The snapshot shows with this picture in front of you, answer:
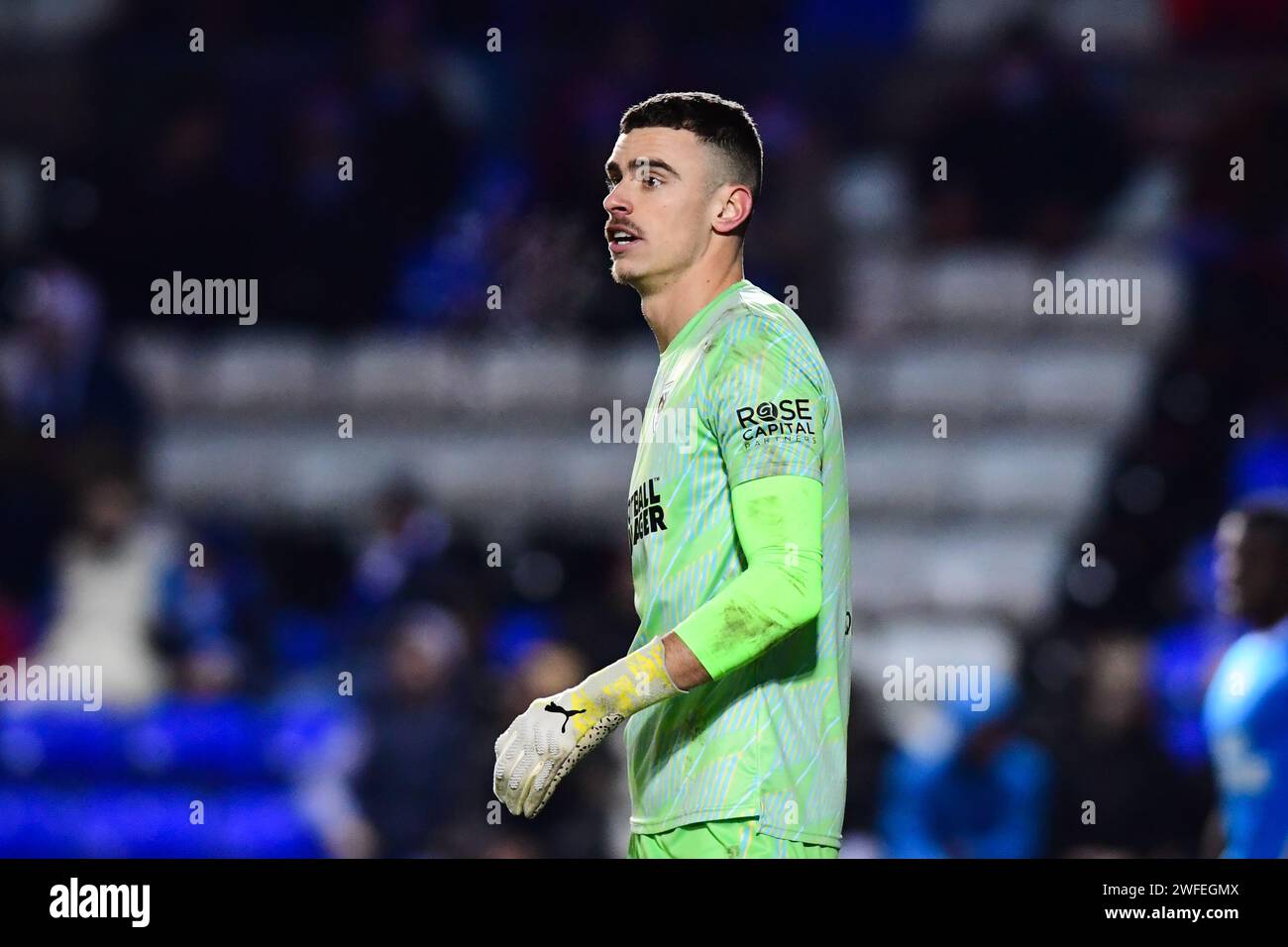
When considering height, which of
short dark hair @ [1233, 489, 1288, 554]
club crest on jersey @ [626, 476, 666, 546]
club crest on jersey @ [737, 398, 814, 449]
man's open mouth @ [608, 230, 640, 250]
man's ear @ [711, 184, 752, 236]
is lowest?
club crest on jersey @ [626, 476, 666, 546]

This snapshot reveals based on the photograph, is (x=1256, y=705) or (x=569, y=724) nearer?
(x=569, y=724)

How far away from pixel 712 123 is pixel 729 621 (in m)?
0.82

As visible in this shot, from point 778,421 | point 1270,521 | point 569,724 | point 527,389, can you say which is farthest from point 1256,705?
point 527,389

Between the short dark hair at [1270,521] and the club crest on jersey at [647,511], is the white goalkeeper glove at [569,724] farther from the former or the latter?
the short dark hair at [1270,521]

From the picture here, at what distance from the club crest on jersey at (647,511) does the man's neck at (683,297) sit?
0.26m

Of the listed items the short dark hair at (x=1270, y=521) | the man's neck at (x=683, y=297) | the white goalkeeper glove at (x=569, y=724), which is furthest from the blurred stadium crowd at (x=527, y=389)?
the white goalkeeper glove at (x=569, y=724)

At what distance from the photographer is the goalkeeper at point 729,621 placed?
2324 mm

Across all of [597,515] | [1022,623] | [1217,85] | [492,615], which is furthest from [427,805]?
[1217,85]

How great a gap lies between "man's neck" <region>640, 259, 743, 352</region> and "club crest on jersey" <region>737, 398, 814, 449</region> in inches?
12.1

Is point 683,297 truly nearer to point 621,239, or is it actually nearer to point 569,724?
point 621,239

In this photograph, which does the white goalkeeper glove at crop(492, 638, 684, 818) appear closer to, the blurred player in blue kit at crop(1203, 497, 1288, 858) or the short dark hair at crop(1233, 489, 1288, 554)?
the blurred player in blue kit at crop(1203, 497, 1288, 858)

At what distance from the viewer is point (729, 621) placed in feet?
7.57

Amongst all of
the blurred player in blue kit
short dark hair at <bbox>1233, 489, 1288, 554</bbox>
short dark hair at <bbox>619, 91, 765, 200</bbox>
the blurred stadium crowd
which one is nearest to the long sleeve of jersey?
short dark hair at <bbox>619, 91, 765, 200</bbox>

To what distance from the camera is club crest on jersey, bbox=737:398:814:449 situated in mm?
2375
